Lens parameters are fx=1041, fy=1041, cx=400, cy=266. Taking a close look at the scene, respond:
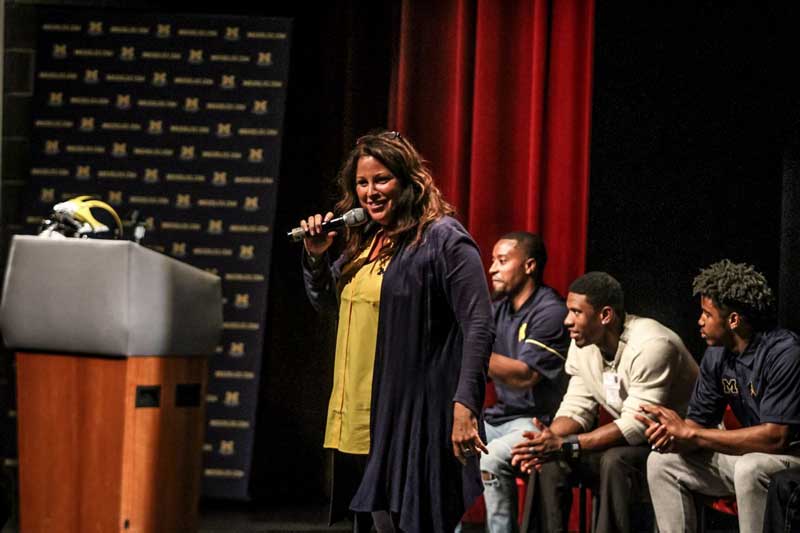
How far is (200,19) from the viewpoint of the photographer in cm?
476

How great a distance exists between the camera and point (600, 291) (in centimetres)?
377

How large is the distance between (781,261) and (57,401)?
9.53 ft

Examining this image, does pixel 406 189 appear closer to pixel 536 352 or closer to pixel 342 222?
pixel 342 222

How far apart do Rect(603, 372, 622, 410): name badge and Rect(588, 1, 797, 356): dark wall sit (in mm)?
806

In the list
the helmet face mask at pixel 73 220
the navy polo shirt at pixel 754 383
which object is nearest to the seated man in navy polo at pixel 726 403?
the navy polo shirt at pixel 754 383

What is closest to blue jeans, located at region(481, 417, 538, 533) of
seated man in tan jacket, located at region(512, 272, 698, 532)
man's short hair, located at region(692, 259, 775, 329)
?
seated man in tan jacket, located at region(512, 272, 698, 532)

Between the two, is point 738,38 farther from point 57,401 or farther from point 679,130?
point 57,401

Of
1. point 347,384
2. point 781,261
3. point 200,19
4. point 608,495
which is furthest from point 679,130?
point 347,384

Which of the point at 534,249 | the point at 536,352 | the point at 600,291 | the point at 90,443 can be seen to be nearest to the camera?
the point at 90,443

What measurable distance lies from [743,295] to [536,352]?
811 millimetres

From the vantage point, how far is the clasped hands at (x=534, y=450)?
355cm

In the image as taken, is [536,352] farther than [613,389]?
Yes

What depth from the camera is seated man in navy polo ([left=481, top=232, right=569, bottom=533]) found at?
3.71 meters

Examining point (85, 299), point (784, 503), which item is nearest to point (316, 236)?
point (85, 299)
